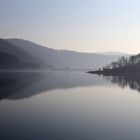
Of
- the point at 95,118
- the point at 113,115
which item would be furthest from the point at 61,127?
the point at 113,115

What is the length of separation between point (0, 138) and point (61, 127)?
4602 millimetres

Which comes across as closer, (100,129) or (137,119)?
(100,129)

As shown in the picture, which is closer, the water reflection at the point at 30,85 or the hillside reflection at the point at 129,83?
the water reflection at the point at 30,85

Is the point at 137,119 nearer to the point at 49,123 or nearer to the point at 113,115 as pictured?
the point at 113,115

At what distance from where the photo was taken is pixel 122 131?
1861 cm

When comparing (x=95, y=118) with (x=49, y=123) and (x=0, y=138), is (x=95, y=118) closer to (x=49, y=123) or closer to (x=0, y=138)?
(x=49, y=123)

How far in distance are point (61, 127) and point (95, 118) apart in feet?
14.8

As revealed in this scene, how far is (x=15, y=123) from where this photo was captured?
2050 cm

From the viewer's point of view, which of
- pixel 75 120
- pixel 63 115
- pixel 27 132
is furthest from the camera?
pixel 63 115

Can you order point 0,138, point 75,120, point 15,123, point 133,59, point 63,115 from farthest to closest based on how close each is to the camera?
point 133,59 → point 63,115 → point 75,120 → point 15,123 → point 0,138

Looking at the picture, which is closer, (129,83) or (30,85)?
(30,85)

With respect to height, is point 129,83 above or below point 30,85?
above

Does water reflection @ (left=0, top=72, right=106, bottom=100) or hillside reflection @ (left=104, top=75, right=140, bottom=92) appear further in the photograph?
hillside reflection @ (left=104, top=75, right=140, bottom=92)

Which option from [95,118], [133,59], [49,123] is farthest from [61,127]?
[133,59]
